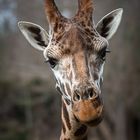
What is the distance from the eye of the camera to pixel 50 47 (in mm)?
6051

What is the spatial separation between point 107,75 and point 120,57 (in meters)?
1.15

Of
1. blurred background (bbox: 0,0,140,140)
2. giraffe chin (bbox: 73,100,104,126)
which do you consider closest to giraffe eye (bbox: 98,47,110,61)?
giraffe chin (bbox: 73,100,104,126)

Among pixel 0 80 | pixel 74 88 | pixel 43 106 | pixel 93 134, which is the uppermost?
pixel 74 88

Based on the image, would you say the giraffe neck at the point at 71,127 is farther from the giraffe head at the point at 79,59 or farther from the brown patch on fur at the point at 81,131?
the giraffe head at the point at 79,59

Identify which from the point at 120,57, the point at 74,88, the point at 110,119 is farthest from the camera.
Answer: the point at 110,119

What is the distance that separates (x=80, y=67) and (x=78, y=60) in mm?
95

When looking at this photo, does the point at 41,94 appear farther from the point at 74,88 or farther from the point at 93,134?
the point at 74,88

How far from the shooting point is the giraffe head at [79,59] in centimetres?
531

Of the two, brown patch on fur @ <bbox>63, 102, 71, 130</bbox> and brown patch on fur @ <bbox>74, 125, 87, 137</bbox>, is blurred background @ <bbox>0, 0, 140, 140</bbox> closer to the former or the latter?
brown patch on fur @ <bbox>63, 102, 71, 130</bbox>

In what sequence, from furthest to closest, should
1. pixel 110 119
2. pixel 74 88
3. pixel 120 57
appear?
pixel 110 119 → pixel 120 57 → pixel 74 88

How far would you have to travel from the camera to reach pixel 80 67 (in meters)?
5.61

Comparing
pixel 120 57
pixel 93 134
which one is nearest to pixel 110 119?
pixel 93 134

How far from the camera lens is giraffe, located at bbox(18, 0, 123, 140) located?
5324 mm

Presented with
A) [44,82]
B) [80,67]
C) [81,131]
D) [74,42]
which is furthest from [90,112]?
[44,82]
